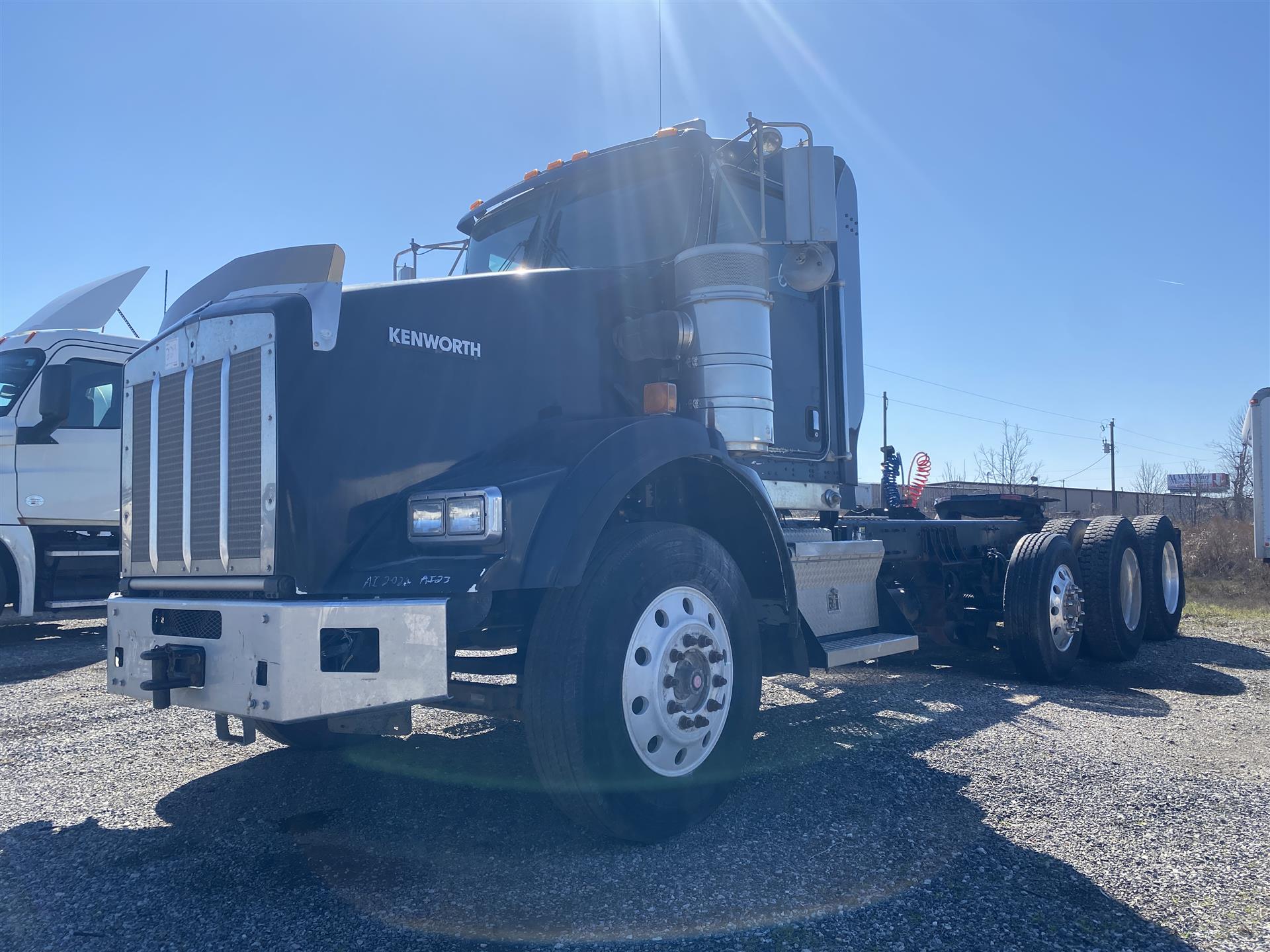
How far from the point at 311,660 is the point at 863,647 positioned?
310cm

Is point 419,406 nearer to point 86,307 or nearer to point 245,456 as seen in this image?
point 245,456

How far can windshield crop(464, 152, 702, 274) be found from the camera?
4.82 meters

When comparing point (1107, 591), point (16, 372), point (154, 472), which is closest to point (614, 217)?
point (154, 472)

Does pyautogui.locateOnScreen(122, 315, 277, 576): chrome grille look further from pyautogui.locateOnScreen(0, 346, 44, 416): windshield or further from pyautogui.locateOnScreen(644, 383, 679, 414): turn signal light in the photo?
pyautogui.locateOnScreen(0, 346, 44, 416): windshield

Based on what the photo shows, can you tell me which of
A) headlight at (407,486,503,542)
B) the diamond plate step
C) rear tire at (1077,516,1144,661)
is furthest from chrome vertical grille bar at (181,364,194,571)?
rear tire at (1077,516,1144,661)

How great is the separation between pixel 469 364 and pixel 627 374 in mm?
886

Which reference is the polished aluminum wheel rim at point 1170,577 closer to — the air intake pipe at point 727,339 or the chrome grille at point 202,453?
the air intake pipe at point 727,339

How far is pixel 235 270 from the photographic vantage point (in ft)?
12.8

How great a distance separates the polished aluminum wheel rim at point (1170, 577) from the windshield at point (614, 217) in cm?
675

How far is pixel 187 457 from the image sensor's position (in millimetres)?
3678

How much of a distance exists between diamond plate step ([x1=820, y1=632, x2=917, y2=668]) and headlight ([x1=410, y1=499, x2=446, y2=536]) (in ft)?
7.47

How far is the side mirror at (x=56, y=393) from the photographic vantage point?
8.19m

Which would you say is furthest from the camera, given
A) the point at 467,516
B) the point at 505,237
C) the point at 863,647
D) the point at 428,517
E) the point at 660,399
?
the point at 505,237

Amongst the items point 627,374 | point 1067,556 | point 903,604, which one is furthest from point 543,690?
A: point 1067,556
